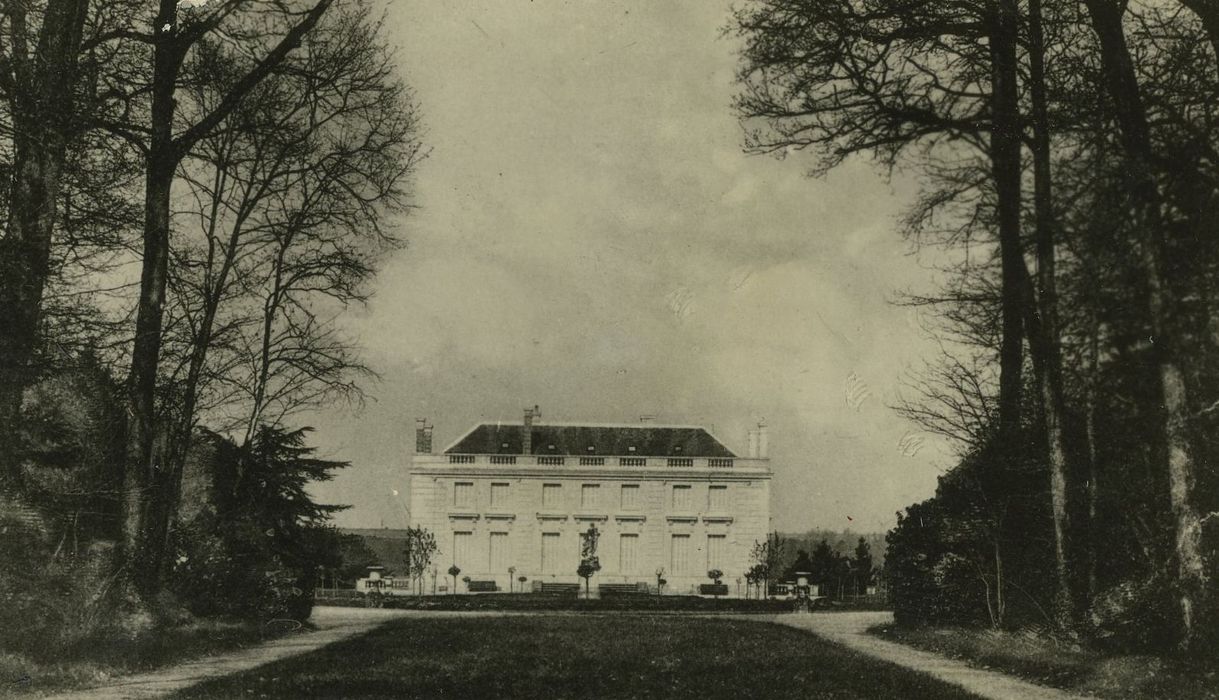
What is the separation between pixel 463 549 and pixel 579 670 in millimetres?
40151

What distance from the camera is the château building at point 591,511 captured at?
Result: 49.5 meters

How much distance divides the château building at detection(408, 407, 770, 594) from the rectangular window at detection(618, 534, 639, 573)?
0.05 m

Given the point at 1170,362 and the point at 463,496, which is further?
the point at 463,496

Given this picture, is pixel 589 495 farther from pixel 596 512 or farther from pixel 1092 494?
pixel 1092 494

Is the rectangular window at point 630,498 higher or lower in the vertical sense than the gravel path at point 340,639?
higher

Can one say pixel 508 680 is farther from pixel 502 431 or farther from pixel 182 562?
pixel 502 431

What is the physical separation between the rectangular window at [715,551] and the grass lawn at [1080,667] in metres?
36.2

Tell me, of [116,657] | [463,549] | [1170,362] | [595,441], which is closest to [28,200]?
[116,657]

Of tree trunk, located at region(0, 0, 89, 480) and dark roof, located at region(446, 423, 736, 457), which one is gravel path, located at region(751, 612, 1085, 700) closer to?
tree trunk, located at region(0, 0, 89, 480)

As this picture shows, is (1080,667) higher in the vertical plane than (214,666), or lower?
higher

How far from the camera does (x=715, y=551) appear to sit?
5009 centimetres

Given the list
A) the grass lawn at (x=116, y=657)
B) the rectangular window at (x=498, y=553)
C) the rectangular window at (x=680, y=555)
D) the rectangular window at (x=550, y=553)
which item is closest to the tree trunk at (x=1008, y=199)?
the grass lawn at (x=116, y=657)

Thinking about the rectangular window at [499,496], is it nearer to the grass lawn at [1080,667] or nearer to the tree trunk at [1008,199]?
the grass lawn at [1080,667]

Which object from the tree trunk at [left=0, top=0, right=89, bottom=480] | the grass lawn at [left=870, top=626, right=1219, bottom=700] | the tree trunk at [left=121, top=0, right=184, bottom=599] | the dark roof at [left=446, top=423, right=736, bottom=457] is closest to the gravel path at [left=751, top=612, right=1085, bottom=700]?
the grass lawn at [left=870, top=626, right=1219, bottom=700]
